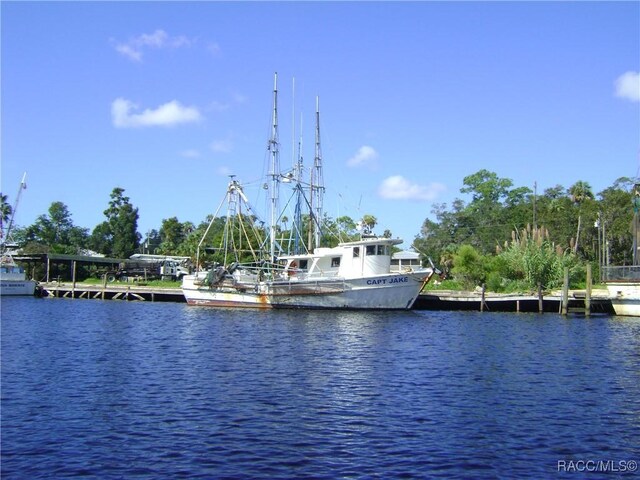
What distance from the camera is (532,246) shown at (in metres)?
59.6

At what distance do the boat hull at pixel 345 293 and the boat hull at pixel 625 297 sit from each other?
41.9 ft

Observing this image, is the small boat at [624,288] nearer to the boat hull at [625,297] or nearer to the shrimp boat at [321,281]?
the boat hull at [625,297]

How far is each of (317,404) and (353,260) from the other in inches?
1302

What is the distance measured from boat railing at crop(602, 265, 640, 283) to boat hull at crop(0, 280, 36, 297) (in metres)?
60.7

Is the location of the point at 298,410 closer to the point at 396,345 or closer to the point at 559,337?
the point at 396,345

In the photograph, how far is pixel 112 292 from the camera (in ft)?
244

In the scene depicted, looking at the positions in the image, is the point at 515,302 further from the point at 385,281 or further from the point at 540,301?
the point at 385,281

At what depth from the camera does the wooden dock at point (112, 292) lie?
71000 millimetres

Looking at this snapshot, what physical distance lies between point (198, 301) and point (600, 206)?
46807mm

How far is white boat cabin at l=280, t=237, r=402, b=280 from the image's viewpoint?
52031 millimetres

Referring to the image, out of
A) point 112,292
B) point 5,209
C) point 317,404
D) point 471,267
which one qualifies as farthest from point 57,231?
point 317,404

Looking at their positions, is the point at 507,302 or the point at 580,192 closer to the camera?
the point at 507,302

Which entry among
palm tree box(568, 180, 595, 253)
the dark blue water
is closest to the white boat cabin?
the dark blue water

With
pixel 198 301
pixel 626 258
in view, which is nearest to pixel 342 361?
pixel 198 301
